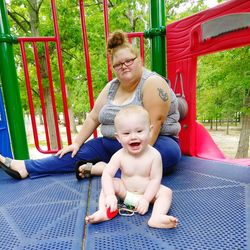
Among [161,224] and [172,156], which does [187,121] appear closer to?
[172,156]

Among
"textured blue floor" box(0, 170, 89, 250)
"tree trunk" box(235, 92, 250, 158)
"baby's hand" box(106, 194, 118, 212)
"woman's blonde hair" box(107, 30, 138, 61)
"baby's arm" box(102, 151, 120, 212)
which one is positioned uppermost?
"woman's blonde hair" box(107, 30, 138, 61)

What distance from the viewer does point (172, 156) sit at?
5.76 feet

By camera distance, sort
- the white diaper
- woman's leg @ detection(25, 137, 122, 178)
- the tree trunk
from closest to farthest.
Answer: the white diaper < woman's leg @ detection(25, 137, 122, 178) < the tree trunk

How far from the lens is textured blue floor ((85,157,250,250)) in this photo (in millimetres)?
1040

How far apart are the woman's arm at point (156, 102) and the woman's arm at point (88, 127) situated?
1.49ft

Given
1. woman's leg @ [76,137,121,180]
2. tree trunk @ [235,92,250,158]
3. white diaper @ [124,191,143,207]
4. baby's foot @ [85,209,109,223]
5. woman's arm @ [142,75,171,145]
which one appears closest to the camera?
baby's foot @ [85,209,109,223]

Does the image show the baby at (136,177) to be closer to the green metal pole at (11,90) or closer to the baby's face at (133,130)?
the baby's face at (133,130)

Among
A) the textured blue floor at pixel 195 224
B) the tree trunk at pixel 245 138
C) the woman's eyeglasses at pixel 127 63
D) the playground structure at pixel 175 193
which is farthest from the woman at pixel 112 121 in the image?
the tree trunk at pixel 245 138

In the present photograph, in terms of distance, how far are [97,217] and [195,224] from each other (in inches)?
18.5

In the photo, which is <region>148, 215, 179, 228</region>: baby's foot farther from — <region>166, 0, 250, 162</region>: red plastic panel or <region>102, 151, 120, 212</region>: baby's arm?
<region>166, 0, 250, 162</region>: red plastic panel

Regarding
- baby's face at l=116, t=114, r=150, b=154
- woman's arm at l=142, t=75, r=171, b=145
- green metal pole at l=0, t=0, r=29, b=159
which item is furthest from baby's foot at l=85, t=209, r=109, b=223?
green metal pole at l=0, t=0, r=29, b=159

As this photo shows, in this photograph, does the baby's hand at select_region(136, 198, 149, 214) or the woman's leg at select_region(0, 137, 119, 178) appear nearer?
the baby's hand at select_region(136, 198, 149, 214)

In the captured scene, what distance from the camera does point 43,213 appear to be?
1.36 metres

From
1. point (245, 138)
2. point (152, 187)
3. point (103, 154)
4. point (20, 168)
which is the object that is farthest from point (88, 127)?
point (245, 138)
